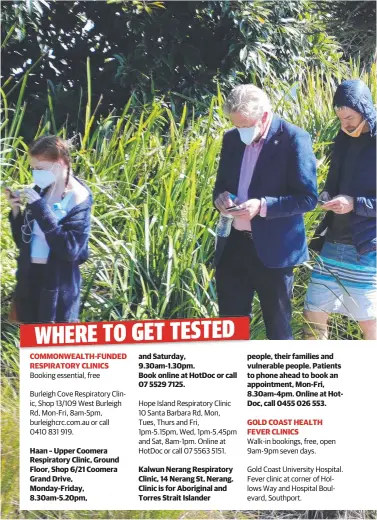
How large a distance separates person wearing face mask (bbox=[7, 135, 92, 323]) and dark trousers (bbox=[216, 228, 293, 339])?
0.75m

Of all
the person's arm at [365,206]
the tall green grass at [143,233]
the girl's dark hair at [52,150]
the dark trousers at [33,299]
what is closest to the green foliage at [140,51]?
the tall green grass at [143,233]

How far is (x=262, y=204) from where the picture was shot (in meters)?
4.45

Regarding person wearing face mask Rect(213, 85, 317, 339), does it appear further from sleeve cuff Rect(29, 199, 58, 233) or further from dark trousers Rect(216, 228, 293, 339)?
sleeve cuff Rect(29, 199, 58, 233)

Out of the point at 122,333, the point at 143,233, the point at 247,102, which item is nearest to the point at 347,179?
the point at 247,102

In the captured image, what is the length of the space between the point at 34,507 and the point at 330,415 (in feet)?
5.17

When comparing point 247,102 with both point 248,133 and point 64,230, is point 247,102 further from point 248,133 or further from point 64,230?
point 64,230

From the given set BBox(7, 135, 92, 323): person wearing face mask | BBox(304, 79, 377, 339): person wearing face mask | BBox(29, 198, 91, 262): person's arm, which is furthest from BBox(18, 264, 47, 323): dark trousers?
BBox(304, 79, 377, 339): person wearing face mask

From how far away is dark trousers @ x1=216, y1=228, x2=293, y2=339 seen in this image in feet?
15.1

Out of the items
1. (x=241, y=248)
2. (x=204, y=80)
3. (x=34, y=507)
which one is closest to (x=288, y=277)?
(x=241, y=248)

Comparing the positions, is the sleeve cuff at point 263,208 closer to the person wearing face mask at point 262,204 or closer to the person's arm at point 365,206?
the person wearing face mask at point 262,204

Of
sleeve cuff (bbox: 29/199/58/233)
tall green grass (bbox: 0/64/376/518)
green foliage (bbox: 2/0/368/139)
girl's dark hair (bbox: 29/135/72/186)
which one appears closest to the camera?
sleeve cuff (bbox: 29/199/58/233)

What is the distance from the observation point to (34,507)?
4.46m

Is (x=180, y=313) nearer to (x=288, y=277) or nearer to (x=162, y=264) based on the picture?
(x=162, y=264)

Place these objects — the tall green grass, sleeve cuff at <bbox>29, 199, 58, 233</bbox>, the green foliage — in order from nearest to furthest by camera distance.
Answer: sleeve cuff at <bbox>29, 199, 58, 233</bbox>, the tall green grass, the green foliage
